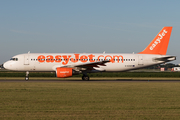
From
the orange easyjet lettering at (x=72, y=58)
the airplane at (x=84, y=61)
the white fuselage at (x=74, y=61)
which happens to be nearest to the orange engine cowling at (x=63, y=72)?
the airplane at (x=84, y=61)

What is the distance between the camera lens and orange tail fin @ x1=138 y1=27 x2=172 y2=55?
3622cm

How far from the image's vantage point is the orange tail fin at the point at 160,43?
119ft

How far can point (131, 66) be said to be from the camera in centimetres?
3516

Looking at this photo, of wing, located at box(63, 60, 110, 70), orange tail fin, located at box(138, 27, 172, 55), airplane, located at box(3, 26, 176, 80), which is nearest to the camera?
wing, located at box(63, 60, 110, 70)

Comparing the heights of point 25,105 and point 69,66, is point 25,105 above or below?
below

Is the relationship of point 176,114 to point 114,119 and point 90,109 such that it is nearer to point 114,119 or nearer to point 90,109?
point 114,119

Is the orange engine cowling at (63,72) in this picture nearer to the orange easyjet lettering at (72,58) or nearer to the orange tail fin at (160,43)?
the orange easyjet lettering at (72,58)

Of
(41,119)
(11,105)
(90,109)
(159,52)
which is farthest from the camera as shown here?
(159,52)

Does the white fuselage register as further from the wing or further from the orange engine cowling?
the orange engine cowling

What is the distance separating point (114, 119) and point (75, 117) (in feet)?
4.75

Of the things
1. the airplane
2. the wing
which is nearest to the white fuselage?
the airplane

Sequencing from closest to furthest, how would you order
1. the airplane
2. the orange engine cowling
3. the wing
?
the orange engine cowling < the wing < the airplane

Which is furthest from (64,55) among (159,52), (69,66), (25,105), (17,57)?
(25,105)

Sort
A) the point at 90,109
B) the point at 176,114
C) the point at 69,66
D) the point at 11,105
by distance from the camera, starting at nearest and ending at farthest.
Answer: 1. the point at 176,114
2. the point at 90,109
3. the point at 11,105
4. the point at 69,66
